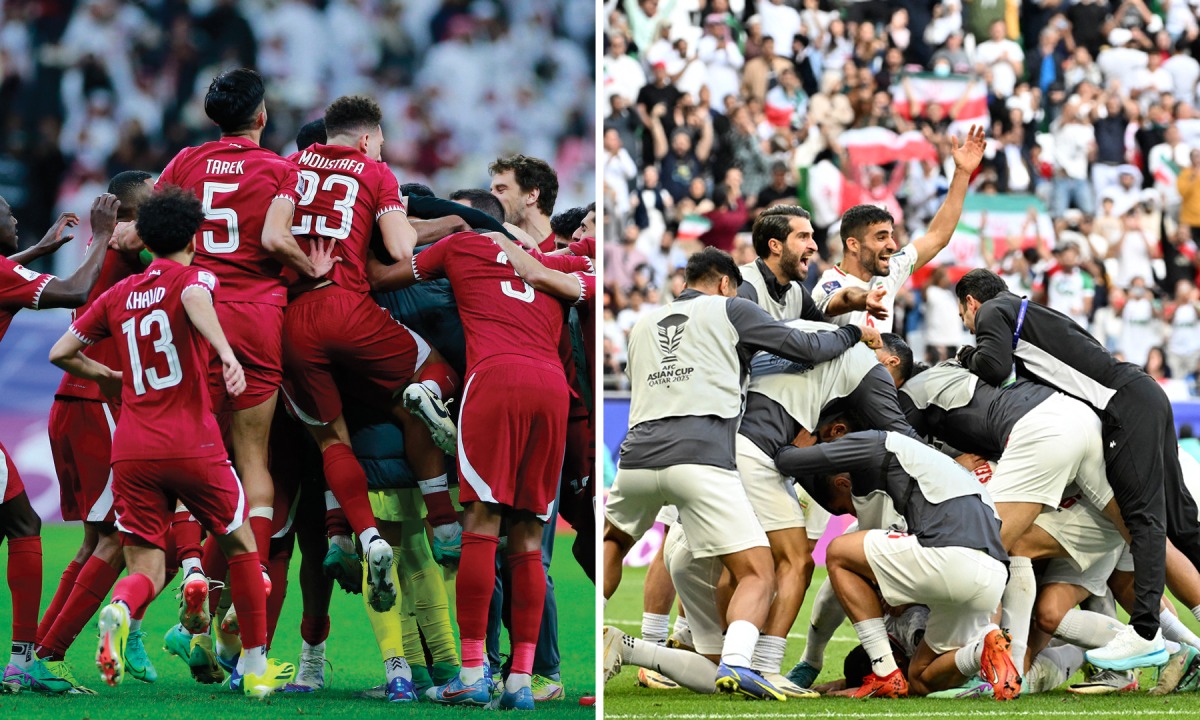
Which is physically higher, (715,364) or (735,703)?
(715,364)

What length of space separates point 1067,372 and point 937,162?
9.42 meters

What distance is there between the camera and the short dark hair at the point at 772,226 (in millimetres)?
6613

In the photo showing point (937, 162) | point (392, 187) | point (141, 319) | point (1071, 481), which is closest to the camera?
point (141, 319)

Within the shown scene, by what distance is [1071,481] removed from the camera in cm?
624

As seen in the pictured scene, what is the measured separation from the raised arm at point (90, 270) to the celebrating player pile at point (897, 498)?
2.20 m

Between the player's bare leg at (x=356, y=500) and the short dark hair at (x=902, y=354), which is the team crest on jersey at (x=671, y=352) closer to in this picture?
the short dark hair at (x=902, y=354)

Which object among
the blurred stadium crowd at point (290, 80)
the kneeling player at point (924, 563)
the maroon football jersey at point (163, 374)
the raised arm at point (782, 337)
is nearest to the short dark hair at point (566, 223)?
the raised arm at point (782, 337)

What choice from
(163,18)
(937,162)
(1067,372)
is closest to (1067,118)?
(937,162)

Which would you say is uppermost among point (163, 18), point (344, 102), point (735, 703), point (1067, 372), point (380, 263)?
point (163, 18)

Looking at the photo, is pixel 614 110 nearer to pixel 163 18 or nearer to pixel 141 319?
pixel 163 18

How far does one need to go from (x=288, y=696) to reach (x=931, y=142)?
11.4 m

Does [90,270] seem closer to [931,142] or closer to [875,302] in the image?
[875,302]

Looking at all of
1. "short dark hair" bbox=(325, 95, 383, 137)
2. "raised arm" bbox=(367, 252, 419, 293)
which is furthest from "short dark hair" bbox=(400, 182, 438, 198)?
"raised arm" bbox=(367, 252, 419, 293)

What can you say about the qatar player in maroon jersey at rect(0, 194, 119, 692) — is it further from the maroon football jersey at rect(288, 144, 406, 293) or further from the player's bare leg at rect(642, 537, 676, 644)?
the player's bare leg at rect(642, 537, 676, 644)
